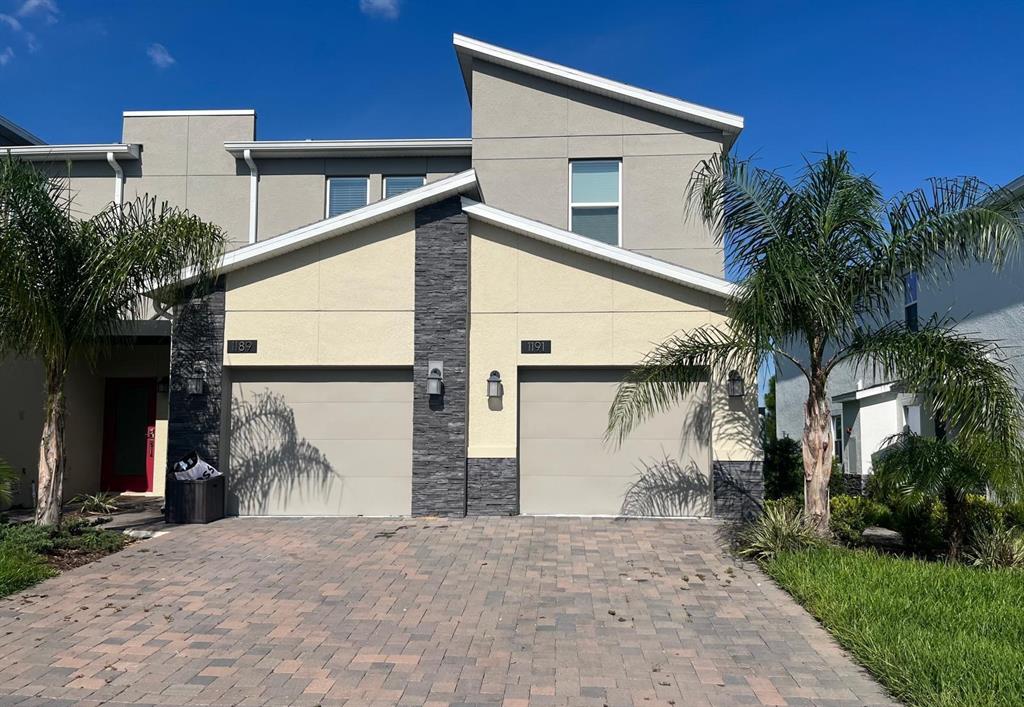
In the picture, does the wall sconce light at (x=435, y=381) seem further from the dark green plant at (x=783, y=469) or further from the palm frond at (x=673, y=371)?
the dark green plant at (x=783, y=469)

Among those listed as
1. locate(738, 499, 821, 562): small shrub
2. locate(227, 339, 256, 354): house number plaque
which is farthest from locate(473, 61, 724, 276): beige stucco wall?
locate(738, 499, 821, 562): small shrub

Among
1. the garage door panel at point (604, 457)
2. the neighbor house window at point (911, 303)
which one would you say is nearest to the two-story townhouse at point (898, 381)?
the neighbor house window at point (911, 303)

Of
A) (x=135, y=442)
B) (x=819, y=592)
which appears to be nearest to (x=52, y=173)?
(x=135, y=442)

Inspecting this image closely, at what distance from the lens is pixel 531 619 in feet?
22.4

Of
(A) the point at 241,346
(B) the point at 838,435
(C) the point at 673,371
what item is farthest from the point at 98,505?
(B) the point at 838,435

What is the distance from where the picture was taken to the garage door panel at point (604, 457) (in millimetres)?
11945

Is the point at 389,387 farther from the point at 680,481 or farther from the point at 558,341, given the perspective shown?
the point at 680,481

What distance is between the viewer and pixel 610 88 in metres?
14.5

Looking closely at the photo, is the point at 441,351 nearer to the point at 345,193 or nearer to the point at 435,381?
the point at 435,381

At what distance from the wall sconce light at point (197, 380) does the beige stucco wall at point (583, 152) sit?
240 inches

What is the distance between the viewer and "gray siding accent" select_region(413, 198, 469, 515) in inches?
464

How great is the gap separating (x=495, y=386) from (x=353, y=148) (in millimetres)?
6464

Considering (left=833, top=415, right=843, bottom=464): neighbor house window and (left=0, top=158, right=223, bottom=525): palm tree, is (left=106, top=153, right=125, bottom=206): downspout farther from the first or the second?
(left=833, top=415, right=843, bottom=464): neighbor house window

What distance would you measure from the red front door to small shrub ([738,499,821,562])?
11749 millimetres
